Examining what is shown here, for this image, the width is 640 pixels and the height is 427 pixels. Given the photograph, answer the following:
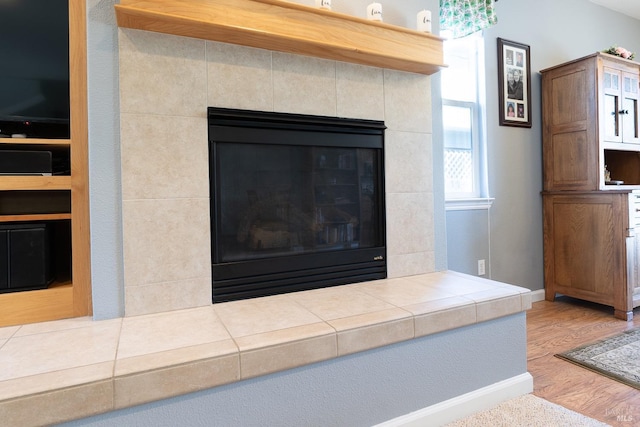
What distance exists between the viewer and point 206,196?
5.02ft

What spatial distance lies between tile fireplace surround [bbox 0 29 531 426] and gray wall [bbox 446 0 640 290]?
89 centimetres

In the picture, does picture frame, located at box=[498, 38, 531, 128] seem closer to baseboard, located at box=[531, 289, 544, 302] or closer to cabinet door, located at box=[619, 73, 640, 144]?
cabinet door, located at box=[619, 73, 640, 144]

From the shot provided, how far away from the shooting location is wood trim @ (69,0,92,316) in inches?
54.7

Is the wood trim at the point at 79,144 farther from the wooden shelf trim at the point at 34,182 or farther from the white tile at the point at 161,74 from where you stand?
the white tile at the point at 161,74

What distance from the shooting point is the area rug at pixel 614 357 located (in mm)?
1804

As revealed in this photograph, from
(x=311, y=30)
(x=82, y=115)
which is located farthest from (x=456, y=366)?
(x=82, y=115)

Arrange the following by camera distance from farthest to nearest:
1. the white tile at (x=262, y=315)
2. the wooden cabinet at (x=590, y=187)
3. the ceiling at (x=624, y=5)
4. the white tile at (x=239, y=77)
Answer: the ceiling at (x=624, y=5), the wooden cabinet at (x=590, y=187), the white tile at (x=239, y=77), the white tile at (x=262, y=315)

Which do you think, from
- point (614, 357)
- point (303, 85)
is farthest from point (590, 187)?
point (303, 85)

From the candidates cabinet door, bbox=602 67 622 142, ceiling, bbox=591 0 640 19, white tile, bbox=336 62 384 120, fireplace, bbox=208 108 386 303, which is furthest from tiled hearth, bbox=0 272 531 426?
ceiling, bbox=591 0 640 19

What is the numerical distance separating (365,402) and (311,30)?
1515 mm

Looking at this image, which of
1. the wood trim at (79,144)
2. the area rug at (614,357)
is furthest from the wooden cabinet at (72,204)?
the area rug at (614,357)

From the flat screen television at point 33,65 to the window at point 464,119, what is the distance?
235 cm

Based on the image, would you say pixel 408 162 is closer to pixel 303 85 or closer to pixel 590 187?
pixel 303 85

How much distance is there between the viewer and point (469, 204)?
8.94 feet
